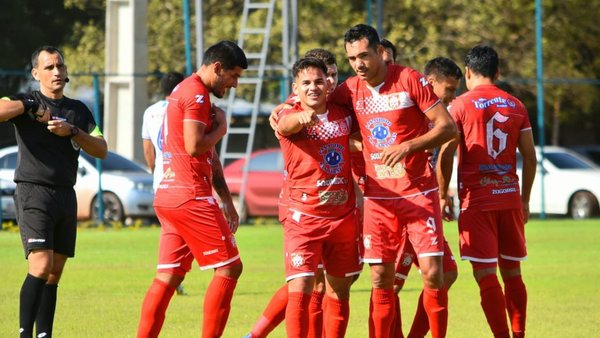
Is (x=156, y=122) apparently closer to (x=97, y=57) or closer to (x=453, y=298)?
(x=453, y=298)

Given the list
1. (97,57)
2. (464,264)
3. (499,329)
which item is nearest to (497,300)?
(499,329)

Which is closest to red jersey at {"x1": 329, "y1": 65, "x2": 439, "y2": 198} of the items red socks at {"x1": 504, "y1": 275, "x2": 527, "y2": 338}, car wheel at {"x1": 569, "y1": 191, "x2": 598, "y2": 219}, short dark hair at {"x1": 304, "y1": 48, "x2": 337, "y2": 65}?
short dark hair at {"x1": 304, "y1": 48, "x2": 337, "y2": 65}

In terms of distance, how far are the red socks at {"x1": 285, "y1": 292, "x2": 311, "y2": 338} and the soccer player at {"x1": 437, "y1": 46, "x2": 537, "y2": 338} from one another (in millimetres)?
1561

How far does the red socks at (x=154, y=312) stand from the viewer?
8.52 meters

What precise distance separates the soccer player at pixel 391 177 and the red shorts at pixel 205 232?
961mm

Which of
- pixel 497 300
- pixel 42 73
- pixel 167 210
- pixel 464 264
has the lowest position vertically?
pixel 464 264

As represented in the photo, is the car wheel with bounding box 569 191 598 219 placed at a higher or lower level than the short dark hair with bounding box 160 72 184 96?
lower

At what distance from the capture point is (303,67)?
822cm

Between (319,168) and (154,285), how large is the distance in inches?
57.3

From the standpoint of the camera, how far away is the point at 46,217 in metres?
8.80

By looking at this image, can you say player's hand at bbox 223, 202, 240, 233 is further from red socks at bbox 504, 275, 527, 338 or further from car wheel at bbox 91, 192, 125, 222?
car wheel at bbox 91, 192, 125, 222

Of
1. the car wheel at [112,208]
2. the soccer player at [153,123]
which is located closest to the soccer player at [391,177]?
the soccer player at [153,123]

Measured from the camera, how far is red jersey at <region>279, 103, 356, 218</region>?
8281 mm

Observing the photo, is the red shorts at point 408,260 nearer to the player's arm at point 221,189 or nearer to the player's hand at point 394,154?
the player's hand at point 394,154
